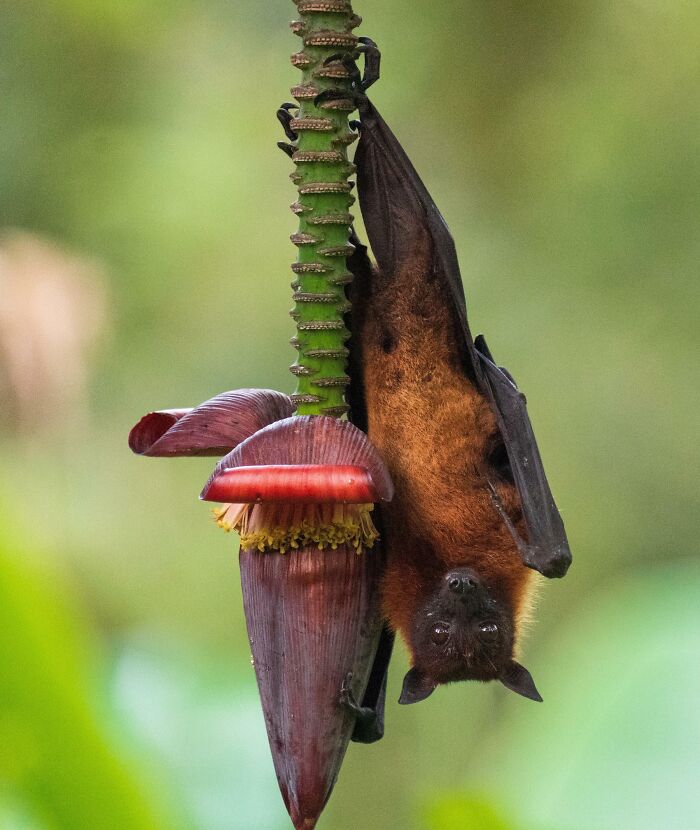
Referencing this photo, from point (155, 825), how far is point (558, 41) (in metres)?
4.45

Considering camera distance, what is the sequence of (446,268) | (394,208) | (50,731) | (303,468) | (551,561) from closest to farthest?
(303,468) → (50,731) → (551,561) → (446,268) → (394,208)

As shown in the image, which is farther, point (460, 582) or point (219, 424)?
point (460, 582)

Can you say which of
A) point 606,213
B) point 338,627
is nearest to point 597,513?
point 606,213

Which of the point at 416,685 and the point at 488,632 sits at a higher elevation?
the point at 488,632

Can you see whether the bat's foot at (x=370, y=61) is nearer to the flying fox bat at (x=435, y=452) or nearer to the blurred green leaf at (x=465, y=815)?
the flying fox bat at (x=435, y=452)

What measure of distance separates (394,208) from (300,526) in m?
0.66

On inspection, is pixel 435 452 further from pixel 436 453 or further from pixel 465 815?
pixel 465 815

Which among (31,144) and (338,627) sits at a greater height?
(31,144)

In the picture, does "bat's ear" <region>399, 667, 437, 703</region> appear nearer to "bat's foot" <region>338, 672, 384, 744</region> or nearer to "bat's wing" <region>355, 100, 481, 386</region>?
"bat's foot" <region>338, 672, 384, 744</region>

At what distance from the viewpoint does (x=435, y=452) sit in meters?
1.71

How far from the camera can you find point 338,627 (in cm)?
139

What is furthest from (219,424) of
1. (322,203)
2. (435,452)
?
(435,452)

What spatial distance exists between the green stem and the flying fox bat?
251mm

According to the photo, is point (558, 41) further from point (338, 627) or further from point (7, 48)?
point (338, 627)
